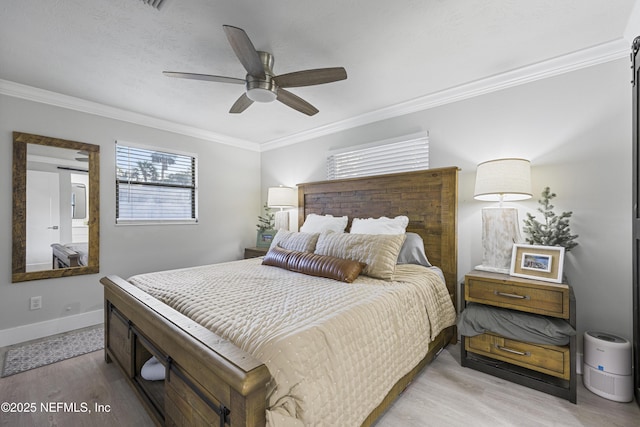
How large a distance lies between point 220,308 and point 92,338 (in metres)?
2.28

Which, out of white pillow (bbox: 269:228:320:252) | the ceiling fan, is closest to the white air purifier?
white pillow (bbox: 269:228:320:252)

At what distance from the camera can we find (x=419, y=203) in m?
2.90

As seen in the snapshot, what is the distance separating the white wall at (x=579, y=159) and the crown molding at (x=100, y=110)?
3.37m

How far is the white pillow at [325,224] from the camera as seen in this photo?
10.7ft

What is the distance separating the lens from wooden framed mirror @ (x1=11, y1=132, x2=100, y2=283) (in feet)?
8.93

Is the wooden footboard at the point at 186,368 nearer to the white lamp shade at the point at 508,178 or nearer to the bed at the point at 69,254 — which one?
the bed at the point at 69,254

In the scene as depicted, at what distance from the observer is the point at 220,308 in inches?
60.8

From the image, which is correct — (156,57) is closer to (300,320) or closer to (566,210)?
(300,320)

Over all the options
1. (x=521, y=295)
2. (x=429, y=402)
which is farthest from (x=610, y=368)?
(x=429, y=402)

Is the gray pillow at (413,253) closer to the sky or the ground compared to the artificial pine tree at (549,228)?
closer to the ground

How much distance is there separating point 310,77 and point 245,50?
19.0 inches

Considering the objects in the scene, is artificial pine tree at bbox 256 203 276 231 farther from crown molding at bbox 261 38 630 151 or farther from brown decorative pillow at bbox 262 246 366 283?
crown molding at bbox 261 38 630 151

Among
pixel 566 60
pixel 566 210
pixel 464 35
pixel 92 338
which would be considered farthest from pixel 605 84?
pixel 92 338

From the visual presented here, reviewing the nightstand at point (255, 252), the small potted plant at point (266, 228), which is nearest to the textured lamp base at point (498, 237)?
the nightstand at point (255, 252)
